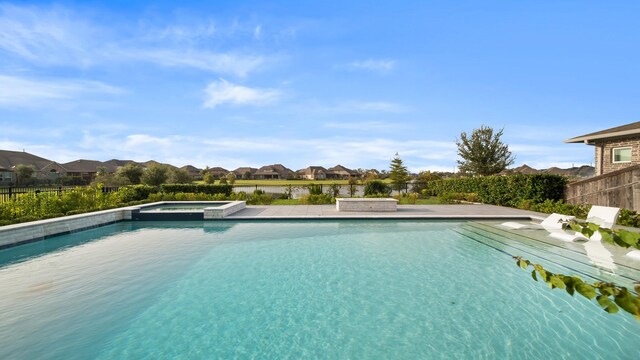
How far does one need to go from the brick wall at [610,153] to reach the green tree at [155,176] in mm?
39182

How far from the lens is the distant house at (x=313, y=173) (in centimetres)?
10788

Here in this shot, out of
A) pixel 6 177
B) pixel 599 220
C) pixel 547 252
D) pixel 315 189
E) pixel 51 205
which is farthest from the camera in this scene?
pixel 6 177

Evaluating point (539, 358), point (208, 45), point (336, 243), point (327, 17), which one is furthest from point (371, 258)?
point (208, 45)

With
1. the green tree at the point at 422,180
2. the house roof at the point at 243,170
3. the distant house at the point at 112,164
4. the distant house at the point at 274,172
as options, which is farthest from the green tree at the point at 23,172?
the green tree at the point at 422,180

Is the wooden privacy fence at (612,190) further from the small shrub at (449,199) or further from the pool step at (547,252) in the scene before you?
the small shrub at (449,199)

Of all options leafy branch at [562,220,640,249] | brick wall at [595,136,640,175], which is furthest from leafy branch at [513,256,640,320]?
brick wall at [595,136,640,175]

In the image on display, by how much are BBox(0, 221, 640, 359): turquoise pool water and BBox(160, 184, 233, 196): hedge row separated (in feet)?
43.4

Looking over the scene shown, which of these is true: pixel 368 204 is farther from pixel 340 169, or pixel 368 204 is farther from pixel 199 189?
pixel 340 169

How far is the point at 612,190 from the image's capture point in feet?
45.3

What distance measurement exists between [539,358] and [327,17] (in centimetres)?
1419

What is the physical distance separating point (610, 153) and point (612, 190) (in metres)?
5.17

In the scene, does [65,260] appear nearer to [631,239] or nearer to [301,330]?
[301,330]

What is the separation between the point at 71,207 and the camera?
45.6 feet

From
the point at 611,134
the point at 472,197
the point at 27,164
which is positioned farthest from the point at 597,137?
the point at 27,164
